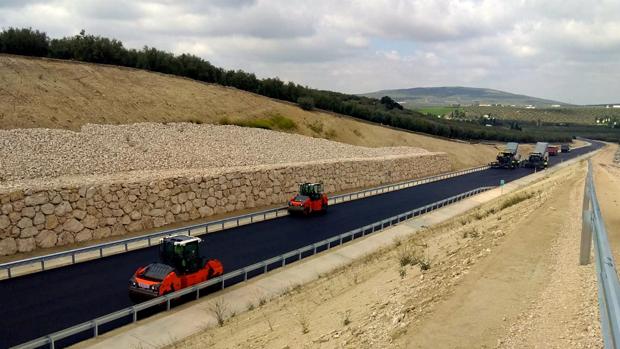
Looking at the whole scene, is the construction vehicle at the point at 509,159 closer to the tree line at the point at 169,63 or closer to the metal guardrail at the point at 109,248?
the tree line at the point at 169,63

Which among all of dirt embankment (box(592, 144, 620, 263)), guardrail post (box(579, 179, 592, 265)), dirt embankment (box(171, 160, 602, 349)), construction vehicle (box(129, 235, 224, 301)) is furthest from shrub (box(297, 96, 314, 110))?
guardrail post (box(579, 179, 592, 265))

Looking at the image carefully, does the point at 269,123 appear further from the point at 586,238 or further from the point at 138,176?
the point at 586,238

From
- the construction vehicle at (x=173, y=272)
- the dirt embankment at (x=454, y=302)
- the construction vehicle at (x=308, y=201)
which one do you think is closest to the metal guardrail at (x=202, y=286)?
the construction vehicle at (x=173, y=272)

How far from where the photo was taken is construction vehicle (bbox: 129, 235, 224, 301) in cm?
1592

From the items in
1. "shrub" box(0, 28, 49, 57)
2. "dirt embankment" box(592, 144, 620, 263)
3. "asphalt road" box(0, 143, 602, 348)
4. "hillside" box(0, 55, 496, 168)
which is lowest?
"asphalt road" box(0, 143, 602, 348)

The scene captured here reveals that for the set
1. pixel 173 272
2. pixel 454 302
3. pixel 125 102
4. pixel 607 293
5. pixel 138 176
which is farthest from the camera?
pixel 125 102

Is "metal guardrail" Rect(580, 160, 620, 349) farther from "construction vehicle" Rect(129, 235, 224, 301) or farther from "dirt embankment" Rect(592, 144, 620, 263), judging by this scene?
"construction vehicle" Rect(129, 235, 224, 301)

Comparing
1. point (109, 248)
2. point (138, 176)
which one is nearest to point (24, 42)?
point (138, 176)

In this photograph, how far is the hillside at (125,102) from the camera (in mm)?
33250

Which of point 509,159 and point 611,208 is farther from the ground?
point 611,208

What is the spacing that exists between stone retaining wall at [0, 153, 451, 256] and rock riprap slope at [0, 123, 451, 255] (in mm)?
43

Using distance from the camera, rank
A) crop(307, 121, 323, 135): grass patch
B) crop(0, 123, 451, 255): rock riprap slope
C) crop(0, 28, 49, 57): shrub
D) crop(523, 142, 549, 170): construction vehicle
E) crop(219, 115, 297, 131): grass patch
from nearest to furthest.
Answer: crop(0, 123, 451, 255): rock riprap slope → crop(0, 28, 49, 57): shrub → crop(219, 115, 297, 131): grass patch → crop(307, 121, 323, 135): grass patch → crop(523, 142, 549, 170): construction vehicle

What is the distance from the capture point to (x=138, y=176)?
27.2m

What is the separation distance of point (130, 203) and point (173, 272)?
393 inches
